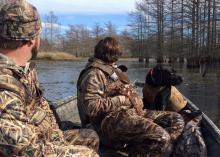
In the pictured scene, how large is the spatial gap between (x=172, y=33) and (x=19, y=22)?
74817 mm

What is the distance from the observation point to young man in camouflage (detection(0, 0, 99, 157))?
2.55 m

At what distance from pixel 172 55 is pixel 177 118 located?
73.2 metres

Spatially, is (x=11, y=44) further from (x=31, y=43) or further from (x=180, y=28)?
(x=180, y=28)

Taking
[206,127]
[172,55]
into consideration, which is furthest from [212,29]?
[206,127]

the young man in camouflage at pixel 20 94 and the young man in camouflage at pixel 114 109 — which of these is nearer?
the young man in camouflage at pixel 20 94

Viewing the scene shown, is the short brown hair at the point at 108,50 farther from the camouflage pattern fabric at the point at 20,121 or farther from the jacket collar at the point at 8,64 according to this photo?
the jacket collar at the point at 8,64

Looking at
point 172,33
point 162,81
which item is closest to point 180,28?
point 172,33

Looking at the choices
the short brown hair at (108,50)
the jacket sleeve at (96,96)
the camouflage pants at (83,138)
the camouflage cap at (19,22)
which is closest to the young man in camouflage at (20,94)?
the camouflage cap at (19,22)

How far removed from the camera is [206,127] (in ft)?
18.6

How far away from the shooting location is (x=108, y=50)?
5.04 metres

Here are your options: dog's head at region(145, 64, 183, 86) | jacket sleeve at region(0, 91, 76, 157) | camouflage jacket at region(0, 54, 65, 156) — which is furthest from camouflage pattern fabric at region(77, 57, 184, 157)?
jacket sleeve at region(0, 91, 76, 157)

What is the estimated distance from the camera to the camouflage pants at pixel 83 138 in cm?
440

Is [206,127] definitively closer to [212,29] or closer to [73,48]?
[212,29]

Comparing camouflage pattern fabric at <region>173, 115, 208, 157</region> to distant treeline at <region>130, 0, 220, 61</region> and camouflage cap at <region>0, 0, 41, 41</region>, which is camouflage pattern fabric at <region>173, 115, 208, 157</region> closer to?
camouflage cap at <region>0, 0, 41, 41</region>
